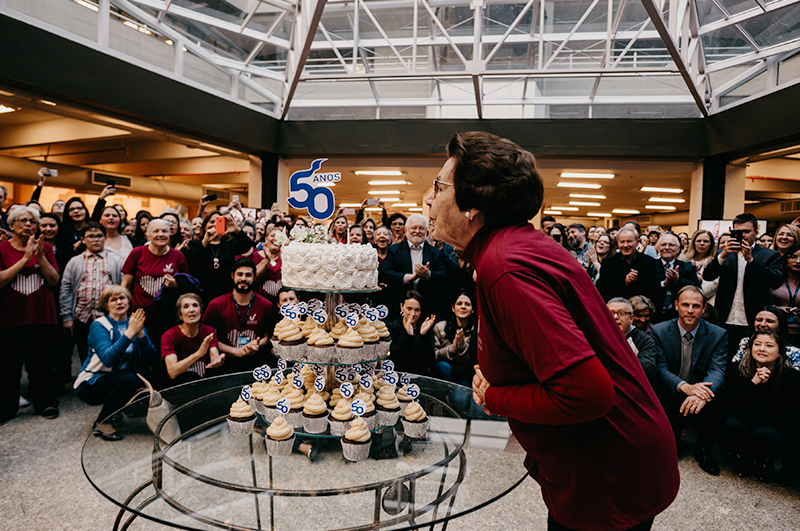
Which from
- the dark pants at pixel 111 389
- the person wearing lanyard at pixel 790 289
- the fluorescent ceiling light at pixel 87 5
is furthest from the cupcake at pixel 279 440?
the fluorescent ceiling light at pixel 87 5

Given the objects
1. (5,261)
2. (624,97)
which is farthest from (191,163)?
(624,97)

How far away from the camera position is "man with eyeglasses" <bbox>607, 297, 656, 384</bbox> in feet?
12.2

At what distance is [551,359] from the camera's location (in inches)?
39.5

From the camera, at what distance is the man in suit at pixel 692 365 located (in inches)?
143

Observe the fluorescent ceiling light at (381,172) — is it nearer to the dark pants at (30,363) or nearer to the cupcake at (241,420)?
the dark pants at (30,363)

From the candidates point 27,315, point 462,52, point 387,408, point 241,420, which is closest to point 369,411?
point 387,408

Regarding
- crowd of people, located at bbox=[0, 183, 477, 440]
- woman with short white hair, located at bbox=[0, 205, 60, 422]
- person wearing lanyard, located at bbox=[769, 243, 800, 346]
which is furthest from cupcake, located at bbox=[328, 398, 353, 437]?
person wearing lanyard, located at bbox=[769, 243, 800, 346]

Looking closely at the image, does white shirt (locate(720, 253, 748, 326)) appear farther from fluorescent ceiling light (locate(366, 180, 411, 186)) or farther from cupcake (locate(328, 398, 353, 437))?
fluorescent ceiling light (locate(366, 180, 411, 186))

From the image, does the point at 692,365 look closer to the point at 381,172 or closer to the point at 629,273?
the point at 629,273

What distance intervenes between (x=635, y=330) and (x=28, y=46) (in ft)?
24.3

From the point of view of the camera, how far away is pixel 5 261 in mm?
4043

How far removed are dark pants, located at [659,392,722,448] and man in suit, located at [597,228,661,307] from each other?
3.78 feet

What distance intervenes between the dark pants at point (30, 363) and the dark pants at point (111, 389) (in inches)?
33.0

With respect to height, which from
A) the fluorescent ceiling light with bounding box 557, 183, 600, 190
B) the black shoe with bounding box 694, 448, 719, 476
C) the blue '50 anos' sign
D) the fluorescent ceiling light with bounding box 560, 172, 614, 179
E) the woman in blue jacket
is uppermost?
the fluorescent ceiling light with bounding box 560, 172, 614, 179
